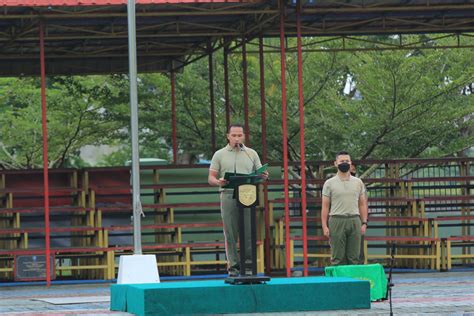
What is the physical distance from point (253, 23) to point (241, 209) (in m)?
9.34

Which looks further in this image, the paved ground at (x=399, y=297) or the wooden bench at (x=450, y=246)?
the wooden bench at (x=450, y=246)

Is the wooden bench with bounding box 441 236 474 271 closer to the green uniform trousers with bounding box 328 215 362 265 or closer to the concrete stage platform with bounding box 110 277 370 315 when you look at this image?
the green uniform trousers with bounding box 328 215 362 265

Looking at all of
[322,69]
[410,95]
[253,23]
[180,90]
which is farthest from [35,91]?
[253,23]

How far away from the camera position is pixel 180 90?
1302 inches

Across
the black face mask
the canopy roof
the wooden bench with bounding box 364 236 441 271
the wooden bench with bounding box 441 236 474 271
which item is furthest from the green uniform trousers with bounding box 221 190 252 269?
the wooden bench with bounding box 441 236 474 271

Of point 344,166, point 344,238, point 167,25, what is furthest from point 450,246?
point 344,166

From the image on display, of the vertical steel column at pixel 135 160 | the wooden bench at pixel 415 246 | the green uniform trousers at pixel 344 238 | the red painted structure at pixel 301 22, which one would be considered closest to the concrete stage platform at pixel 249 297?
the green uniform trousers at pixel 344 238

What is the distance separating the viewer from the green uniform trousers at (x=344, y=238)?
1748cm

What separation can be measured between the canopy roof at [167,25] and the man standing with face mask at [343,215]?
14.2 feet

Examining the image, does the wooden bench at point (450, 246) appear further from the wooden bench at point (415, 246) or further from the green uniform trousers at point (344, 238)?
the green uniform trousers at point (344, 238)

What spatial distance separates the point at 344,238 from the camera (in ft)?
57.4

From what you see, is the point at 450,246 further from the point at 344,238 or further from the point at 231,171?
the point at 231,171

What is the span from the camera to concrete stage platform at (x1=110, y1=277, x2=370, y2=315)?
551 inches

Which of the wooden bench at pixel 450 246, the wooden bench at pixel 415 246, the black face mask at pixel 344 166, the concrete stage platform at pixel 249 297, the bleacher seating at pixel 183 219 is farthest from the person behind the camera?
the bleacher seating at pixel 183 219
